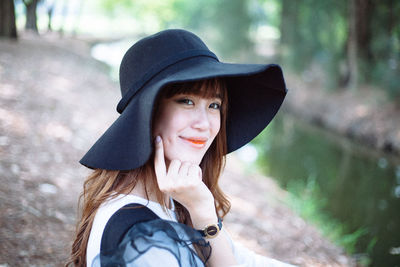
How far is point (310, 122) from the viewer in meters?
14.5

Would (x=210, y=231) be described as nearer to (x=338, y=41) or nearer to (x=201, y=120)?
(x=201, y=120)

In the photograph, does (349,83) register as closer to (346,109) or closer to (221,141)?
(346,109)

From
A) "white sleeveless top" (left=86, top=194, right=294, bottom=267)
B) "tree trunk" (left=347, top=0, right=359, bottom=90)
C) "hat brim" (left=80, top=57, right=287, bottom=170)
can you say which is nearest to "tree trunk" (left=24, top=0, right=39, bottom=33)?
"tree trunk" (left=347, top=0, right=359, bottom=90)

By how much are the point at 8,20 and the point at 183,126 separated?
40.6ft

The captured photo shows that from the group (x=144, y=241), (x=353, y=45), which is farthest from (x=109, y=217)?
(x=353, y=45)

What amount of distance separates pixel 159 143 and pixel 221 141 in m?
0.53

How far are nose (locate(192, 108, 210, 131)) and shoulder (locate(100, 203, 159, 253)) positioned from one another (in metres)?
0.43

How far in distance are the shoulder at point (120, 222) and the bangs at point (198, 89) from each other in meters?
0.51

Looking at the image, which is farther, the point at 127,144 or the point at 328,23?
the point at 328,23

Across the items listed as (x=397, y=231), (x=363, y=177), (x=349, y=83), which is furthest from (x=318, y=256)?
(x=349, y=83)

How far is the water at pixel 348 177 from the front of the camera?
595cm

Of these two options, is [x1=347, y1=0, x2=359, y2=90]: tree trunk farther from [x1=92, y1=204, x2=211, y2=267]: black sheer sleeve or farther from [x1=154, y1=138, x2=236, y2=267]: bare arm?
[x1=92, y1=204, x2=211, y2=267]: black sheer sleeve

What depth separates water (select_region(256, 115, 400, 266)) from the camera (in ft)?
19.5

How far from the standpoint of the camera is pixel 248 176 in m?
7.55
